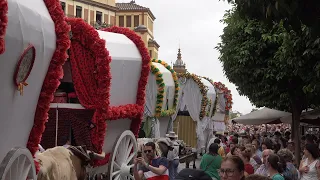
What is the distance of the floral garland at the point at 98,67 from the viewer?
27.6 feet

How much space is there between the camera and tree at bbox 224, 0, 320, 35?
6074 mm

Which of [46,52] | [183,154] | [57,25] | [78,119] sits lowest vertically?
[183,154]

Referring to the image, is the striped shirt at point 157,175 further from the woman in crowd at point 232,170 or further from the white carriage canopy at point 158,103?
the white carriage canopy at point 158,103

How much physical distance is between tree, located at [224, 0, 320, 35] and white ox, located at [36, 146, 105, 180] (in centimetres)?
326

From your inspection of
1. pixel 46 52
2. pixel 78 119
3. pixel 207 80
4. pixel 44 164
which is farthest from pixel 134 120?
pixel 207 80

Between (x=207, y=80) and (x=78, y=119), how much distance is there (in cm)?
2016

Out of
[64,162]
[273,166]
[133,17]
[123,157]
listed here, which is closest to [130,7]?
[133,17]

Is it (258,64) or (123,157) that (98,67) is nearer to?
(123,157)

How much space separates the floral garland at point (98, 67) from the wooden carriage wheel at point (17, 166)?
10.4ft

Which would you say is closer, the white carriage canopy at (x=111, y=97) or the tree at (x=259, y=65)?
the white carriage canopy at (x=111, y=97)

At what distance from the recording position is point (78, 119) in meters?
8.75

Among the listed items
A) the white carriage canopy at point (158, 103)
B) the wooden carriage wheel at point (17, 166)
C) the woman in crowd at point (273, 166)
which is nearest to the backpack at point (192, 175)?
the wooden carriage wheel at point (17, 166)

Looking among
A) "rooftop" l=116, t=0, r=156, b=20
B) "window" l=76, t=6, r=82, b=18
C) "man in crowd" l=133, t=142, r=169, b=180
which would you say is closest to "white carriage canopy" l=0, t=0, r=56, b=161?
"man in crowd" l=133, t=142, r=169, b=180

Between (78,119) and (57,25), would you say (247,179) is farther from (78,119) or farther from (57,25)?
(78,119)
